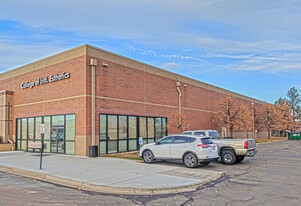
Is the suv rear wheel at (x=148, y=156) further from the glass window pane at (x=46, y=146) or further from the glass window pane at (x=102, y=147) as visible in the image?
the glass window pane at (x=46, y=146)

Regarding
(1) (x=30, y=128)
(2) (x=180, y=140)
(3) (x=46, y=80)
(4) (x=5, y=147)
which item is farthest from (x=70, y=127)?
(2) (x=180, y=140)

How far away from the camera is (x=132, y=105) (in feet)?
73.2

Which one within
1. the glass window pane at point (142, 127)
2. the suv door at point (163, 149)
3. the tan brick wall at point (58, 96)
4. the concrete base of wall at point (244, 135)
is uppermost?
the tan brick wall at point (58, 96)

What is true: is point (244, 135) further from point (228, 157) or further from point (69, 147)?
point (69, 147)

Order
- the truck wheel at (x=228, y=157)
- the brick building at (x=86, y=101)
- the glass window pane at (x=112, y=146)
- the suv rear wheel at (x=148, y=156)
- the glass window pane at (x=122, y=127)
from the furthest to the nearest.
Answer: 1. the glass window pane at (x=122, y=127)
2. the glass window pane at (x=112, y=146)
3. the brick building at (x=86, y=101)
4. the suv rear wheel at (x=148, y=156)
5. the truck wheel at (x=228, y=157)

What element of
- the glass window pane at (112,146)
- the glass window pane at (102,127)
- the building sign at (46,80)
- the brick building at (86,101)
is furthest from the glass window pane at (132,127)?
the building sign at (46,80)

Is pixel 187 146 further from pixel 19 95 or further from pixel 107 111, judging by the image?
pixel 19 95

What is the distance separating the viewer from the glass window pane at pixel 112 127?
65.8 feet

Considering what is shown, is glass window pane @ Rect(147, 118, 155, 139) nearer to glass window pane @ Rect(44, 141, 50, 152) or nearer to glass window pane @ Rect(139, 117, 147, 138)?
glass window pane @ Rect(139, 117, 147, 138)

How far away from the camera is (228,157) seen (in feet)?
47.6

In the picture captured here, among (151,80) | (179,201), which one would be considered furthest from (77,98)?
(179,201)

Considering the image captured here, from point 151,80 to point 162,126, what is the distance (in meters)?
4.61

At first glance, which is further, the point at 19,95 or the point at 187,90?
the point at 187,90

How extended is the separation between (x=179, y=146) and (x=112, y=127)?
317 inches
